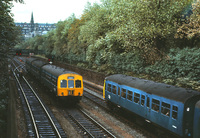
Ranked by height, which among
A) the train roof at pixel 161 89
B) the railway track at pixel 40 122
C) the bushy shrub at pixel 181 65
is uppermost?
the bushy shrub at pixel 181 65

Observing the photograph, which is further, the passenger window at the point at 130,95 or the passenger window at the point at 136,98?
the passenger window at the point at 130,95

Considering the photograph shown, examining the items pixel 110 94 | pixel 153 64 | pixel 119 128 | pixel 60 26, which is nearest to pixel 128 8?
pixel 153 64

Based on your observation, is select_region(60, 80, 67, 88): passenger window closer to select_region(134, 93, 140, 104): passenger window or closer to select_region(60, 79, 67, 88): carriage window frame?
select_region(60, 79, 67, 88): carriage window frame

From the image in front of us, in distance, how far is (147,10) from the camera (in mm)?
22766

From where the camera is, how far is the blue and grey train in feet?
36.4

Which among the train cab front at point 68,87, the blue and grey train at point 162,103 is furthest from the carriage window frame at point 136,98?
the train cab front at point 68,87

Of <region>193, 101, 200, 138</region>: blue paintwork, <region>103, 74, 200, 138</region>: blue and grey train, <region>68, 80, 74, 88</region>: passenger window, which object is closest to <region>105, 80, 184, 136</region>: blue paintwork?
<region>103, 74, 200, 138</region>: blue and grey train

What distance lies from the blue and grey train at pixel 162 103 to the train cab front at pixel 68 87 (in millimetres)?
3842

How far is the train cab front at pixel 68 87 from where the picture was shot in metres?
20.2

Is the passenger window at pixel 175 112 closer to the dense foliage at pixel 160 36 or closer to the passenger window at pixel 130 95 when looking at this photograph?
the passenger window at pixel 130 95

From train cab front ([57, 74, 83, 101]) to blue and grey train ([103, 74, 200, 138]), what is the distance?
3.84 m

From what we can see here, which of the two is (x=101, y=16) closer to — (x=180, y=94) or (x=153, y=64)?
(x=153, y=64)

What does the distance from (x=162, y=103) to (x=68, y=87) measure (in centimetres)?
992

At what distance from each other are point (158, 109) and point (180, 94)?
1.77 metres
